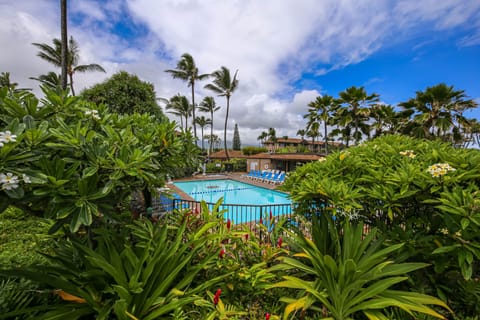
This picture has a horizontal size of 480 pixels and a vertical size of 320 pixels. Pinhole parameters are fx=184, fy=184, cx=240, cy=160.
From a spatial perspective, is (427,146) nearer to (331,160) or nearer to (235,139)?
(331,160)

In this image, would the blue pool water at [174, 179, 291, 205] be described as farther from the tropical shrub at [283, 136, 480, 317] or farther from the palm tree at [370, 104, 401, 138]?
the palm tree at [370, 104, 401, 138]

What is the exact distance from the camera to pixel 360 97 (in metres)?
16.5

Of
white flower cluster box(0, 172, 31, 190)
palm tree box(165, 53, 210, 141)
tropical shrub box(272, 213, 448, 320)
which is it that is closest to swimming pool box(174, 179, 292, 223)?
palm tree box(165, 53, 210, 141)

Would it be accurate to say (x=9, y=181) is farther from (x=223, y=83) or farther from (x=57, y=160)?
(x=223, y=83)

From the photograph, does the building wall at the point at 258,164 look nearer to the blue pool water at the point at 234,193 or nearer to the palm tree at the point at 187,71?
the blue pool water at the point at 234,193

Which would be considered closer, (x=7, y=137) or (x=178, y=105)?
(x=7, y=137)

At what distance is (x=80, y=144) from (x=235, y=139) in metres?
64.1

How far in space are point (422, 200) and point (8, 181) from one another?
394 cm

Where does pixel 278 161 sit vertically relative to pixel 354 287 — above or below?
above

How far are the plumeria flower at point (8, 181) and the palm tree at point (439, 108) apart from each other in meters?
18.2

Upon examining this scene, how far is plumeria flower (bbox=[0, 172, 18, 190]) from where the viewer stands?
120cm

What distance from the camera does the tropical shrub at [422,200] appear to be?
74.3 inches

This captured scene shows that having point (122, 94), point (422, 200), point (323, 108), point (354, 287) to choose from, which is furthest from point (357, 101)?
point (354, 287)

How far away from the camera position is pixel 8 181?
1216 millimetres
